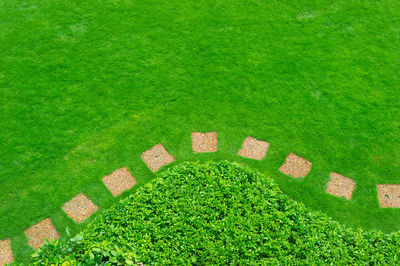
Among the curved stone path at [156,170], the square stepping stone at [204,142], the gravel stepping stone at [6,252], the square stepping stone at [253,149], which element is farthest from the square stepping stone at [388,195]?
Answer: the gravel stepping stone at [6,252]

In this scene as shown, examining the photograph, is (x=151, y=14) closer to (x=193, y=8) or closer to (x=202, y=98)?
(x=193, y=8)

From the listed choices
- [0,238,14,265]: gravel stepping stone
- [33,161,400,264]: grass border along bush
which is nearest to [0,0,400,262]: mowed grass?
[0,238,14,265]: gravel stepping stone

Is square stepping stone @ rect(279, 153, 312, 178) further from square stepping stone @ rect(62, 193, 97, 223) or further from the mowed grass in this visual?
square stepping stone @ rect(62, 193, 97, 223)

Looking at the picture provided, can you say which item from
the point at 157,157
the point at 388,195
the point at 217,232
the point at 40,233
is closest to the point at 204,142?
the point at 157,157

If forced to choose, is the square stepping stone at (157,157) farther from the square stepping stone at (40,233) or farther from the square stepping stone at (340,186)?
the square stepping stone at (340,186)

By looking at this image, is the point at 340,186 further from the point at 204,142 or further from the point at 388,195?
the point at 204,142

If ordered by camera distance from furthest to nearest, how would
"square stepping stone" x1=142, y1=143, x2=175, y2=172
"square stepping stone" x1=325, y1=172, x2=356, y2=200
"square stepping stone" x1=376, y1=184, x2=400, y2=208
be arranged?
"square stepping stone" x1=142, y1=143, x2=175, y2=172 < "square stepping stone" x1=325, y1=172, x2=356, y2=200 < "square stepping stone" x1=376, y1=184, x2=400, y2=208

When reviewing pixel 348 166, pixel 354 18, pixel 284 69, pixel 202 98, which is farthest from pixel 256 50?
pixel 348 166
